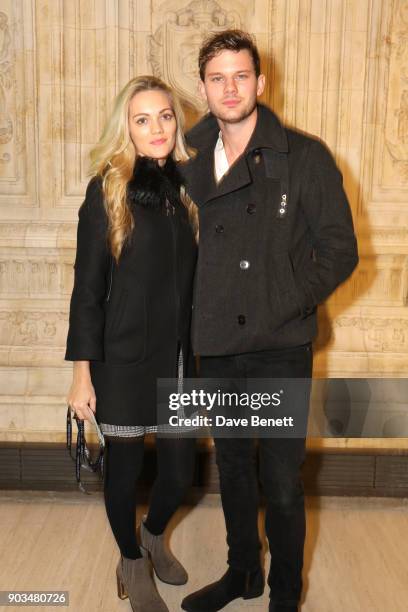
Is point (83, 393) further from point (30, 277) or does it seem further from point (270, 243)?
point (30, 277)

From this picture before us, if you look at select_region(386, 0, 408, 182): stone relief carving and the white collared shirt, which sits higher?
select_region(386, 0, 408, 182): stone relief carving

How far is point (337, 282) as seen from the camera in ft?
7.50

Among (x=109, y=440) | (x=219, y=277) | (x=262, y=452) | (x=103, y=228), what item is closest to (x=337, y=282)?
(x=219, y=277)

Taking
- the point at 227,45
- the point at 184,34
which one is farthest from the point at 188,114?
the point at 227,45

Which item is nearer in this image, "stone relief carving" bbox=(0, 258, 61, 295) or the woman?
the woman

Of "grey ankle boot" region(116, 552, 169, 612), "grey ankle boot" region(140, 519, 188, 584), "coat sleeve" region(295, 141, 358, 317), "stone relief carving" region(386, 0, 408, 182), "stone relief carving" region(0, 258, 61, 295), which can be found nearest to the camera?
"coat sleeve" region(295, 141, 358, 317)

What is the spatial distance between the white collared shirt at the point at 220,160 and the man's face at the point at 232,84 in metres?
0.17

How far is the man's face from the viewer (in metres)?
2.23

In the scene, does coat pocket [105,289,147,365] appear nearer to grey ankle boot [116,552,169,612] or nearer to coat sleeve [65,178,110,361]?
coat sleeve [65,178,110,361]

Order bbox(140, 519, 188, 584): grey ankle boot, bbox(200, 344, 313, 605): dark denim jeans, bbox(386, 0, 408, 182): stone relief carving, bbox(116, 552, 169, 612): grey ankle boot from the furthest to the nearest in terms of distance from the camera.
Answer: bbox(386, 0, 408, 182): stone relief carving
bbox(140, 519, 188, 584): grey ankle boot
bbox(116, 552, 169, 612): grey ankle boot
bbox(200, 344, 313, 605): dark denim jeans

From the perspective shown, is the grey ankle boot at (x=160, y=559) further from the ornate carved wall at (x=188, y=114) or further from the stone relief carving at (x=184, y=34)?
the stone relief carving at (x=184, y=34)

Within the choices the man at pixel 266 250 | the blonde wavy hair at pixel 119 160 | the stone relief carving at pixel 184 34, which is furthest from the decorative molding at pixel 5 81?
the man at pixel 266 250

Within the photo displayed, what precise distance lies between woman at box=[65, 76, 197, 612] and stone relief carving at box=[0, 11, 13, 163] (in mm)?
1385

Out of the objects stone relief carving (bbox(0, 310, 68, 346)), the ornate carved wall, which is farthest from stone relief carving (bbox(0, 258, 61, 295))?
stone relief carving (bbox(0, 310, 68, 346))
